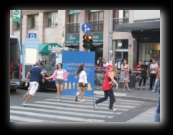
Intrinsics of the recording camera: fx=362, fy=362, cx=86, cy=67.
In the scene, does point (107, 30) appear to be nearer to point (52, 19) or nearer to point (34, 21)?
point (52, 19)

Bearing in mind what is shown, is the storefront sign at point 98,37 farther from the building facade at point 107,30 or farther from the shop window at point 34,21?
the shop window at point 34,21

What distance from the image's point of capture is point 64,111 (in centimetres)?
1207

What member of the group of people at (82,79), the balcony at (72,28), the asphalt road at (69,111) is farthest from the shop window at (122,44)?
the asphalt road at (69,111)

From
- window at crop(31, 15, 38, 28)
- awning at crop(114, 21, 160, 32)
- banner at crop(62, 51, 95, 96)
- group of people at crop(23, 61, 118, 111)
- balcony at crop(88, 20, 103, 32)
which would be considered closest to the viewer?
group of people at crop(23, 61, 118, 111)

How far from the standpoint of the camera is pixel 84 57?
1727 cm

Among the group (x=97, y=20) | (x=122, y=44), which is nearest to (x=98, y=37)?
(x=97, y=20)

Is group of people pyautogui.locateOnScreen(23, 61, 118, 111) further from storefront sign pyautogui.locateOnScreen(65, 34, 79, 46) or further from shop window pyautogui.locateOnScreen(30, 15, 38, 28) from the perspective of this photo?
shop window pyautogui.locateOnScreen(30, 15, 38, 28)

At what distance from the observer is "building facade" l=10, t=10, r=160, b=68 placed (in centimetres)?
2477

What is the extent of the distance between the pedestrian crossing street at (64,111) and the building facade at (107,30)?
6553mm

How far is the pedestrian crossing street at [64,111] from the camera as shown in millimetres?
10586

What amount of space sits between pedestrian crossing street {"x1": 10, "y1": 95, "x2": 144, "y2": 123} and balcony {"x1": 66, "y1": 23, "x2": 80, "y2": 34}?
19564 millimetres

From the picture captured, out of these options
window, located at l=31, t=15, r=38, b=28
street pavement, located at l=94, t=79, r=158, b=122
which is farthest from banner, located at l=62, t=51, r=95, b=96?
window, located at l=31, t=15, r=38, b=28

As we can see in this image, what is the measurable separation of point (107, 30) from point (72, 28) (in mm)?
5383
